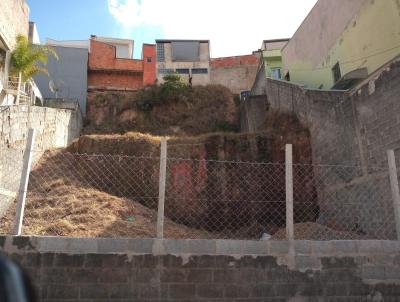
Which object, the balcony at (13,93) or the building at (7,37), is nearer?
the balcony at (13,93)

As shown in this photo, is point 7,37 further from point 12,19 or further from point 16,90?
point 16,90

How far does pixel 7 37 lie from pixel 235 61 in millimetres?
19706

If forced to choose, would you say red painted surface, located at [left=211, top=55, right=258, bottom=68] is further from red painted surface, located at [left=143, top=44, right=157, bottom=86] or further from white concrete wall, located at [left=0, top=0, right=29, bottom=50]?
white concrete wall, located at [left=0, top=0, right=29, bottom=50]

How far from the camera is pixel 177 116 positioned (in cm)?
2303

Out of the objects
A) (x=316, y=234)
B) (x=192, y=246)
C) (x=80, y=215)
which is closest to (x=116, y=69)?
(x=80, y=215)

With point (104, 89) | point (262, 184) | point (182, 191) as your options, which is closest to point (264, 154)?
point (262, 184)

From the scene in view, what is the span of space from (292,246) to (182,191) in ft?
28.0

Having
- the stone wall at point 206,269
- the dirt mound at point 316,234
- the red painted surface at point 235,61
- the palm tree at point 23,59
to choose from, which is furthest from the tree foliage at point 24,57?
Result: the red painted surface at point 235,61

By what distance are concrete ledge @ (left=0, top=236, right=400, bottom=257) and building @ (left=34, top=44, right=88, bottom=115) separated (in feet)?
74.0

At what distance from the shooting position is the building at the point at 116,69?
2962 centimetres

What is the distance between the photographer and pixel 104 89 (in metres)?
29.1

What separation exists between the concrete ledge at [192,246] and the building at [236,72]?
27.6 metres

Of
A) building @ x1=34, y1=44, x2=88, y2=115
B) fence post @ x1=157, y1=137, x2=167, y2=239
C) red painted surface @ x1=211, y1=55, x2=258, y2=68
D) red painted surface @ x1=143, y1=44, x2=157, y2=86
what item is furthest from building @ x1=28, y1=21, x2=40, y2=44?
fence post @ x1=157, y1=137, x2=167, y2=239

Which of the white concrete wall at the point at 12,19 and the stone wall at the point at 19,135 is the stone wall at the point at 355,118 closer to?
the stone wall at the point at 19,135
